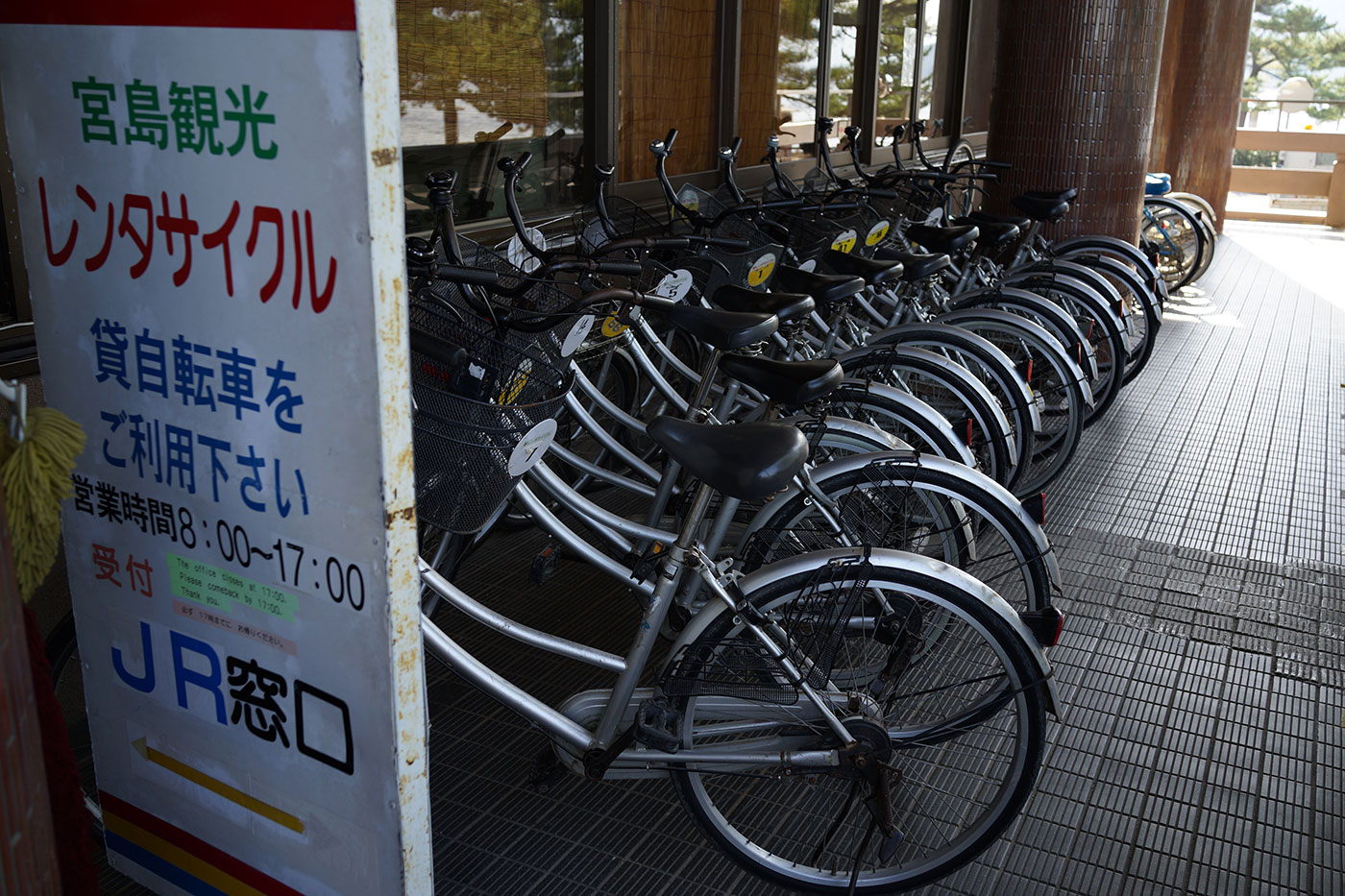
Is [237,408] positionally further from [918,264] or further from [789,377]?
[918,264]

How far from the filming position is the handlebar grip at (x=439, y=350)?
5.92 feet

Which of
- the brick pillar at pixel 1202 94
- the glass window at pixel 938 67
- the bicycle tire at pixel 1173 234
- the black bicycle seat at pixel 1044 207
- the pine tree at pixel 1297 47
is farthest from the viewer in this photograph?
the pine tree at pixel 1297 47

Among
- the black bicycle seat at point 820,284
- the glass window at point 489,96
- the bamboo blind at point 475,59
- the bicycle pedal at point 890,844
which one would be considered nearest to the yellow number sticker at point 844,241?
the black bicycle seat at point 820,284

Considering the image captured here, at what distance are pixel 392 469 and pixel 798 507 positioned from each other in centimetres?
149

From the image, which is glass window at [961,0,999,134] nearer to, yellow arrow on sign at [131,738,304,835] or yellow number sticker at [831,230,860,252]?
yellow number sticker at [831,230,860,252]

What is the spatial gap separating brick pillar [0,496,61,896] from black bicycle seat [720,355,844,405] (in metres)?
1.48

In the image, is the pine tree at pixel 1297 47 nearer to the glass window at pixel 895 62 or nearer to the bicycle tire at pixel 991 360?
the glass window at pixel 895 62

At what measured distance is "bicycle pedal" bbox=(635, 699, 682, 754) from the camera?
221 cm

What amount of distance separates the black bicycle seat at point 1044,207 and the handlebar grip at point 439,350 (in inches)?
165

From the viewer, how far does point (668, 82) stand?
559cm

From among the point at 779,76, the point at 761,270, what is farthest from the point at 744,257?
the point at 779,76

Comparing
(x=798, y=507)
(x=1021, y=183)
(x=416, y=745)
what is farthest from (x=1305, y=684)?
(x=1021, y=183)

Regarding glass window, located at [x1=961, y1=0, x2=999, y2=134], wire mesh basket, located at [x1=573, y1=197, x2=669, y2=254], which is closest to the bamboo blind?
wire mesh basket, located at [x1=573, y1=197, x2=669, y2=254]

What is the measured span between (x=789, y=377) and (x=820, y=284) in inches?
35.1
